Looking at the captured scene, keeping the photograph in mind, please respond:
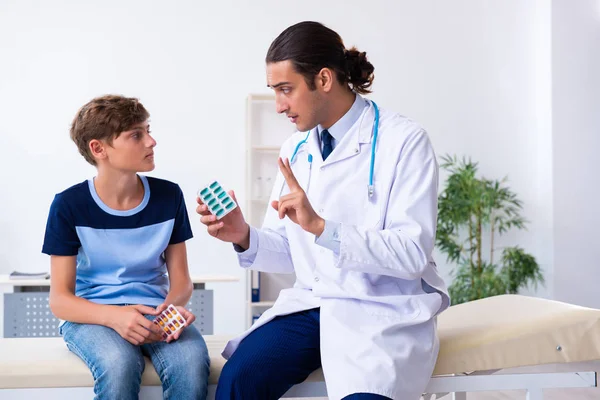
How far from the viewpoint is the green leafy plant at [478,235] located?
485cm

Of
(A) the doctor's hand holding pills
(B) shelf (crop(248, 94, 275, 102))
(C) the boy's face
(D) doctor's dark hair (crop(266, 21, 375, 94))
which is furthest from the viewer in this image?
(B) shelf (crop(248, 94, 275, 102))

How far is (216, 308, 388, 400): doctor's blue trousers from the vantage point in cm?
145

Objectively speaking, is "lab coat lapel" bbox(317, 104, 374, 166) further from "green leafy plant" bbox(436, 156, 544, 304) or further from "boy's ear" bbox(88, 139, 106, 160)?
"green leafy plant" bbox(436, 156, 544, 304)

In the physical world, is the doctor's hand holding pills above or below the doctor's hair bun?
below

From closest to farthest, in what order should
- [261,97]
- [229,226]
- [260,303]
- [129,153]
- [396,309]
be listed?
[396,309], [229,226], [129,153], [260,303], [261,97]

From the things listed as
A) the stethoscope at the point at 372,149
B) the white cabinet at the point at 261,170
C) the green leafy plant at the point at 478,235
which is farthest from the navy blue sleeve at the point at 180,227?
the green leafy plant at the point at 478,235

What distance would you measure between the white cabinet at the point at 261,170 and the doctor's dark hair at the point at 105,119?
278 cm

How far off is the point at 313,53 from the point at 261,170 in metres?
3.41

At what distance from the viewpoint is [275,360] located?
→ 58.6 inches

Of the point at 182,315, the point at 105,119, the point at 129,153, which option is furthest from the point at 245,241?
the point at 105,119

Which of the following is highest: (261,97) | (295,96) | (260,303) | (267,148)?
(261,97)

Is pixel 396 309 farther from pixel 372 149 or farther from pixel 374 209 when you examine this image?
pixel 372 149

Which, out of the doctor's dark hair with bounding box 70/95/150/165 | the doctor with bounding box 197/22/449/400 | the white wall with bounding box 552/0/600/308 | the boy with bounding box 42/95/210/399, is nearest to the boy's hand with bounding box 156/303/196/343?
the boy with bounding box 42/95/210/399

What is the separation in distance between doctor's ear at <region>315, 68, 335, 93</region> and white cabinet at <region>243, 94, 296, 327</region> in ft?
9.97
